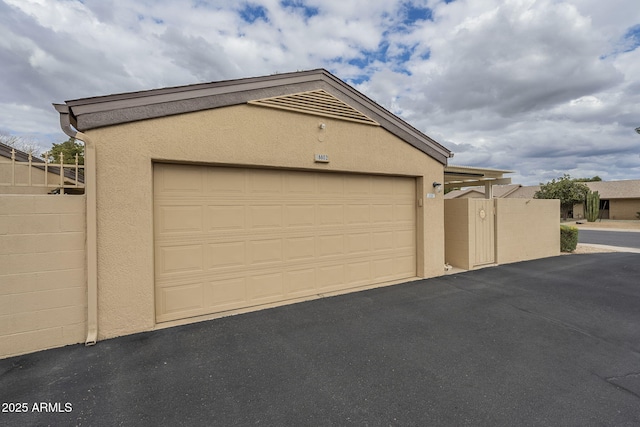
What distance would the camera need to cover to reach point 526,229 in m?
9.91

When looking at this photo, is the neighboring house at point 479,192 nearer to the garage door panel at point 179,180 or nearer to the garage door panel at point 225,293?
the garage door panel at point 225,293

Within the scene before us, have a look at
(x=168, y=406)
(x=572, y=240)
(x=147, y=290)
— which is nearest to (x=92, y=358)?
(x=147, y=290)

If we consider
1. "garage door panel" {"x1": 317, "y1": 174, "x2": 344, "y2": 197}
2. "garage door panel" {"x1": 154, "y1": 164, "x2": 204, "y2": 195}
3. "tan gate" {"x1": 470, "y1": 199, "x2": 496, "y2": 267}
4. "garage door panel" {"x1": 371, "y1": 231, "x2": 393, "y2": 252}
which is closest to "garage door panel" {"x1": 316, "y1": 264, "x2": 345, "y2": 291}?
"garage door panel" {"x1": 371, "y1": 231, "x2": 393, "y2": 252}

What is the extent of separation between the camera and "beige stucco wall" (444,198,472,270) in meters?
8.30

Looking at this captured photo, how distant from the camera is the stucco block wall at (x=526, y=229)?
9.15 meters

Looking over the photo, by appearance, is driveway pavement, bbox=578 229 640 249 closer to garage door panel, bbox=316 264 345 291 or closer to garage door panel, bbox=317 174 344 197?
garage door panel, bbox=316 264 345 291

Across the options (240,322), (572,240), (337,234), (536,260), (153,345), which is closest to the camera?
(153,345)

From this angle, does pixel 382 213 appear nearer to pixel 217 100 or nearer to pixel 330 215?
pixel 330 215

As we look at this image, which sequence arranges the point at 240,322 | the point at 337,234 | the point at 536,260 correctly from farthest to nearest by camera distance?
the point at 536,260
the point at 337,234
the point at 240,322

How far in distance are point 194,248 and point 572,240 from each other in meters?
14.1

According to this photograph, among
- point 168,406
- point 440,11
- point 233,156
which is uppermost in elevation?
point 440,11

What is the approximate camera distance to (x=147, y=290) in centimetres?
441

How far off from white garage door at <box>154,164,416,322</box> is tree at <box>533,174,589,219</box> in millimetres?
32042

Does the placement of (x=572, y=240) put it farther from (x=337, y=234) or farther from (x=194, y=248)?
(x=194, y=248)
